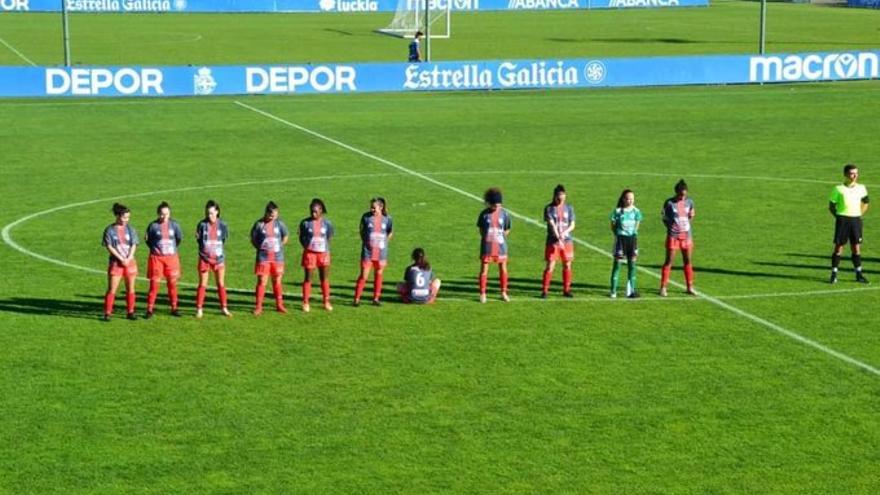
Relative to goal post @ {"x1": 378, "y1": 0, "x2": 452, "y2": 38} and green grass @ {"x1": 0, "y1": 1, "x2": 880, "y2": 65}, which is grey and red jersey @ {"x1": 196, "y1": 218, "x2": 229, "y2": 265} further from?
goal post @ {"x1": 378, "y1": 0, "x2": 452, "y2": 38}

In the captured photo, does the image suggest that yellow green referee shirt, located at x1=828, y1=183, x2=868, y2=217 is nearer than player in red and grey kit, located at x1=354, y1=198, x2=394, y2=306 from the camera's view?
No

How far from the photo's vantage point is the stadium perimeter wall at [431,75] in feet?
197

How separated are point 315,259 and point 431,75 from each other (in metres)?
39.0

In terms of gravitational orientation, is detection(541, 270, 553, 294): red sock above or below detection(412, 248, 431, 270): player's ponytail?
below

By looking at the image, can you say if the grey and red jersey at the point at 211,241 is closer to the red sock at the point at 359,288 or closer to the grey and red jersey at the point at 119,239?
the grey and red jersey at the point at 119,239

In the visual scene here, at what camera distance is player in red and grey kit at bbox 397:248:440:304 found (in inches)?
1025

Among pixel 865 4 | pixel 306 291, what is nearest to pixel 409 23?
pixel 865 4

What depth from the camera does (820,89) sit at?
2576 inches

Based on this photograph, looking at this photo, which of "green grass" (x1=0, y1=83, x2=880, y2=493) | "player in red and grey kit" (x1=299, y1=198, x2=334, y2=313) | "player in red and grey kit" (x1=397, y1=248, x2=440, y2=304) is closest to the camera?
"green grass" (x1=0, y1=83, x2=880, y2=493)

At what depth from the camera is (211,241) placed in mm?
25203

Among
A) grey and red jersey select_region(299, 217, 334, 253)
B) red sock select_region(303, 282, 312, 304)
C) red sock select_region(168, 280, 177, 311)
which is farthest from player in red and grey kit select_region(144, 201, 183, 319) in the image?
red sock select_region(303, 282, 312, 304)

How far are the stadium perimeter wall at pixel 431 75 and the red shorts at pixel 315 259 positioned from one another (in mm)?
36523

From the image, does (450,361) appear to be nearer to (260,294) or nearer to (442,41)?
(260,294)

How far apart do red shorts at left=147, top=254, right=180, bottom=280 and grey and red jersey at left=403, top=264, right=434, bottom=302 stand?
4016mm
